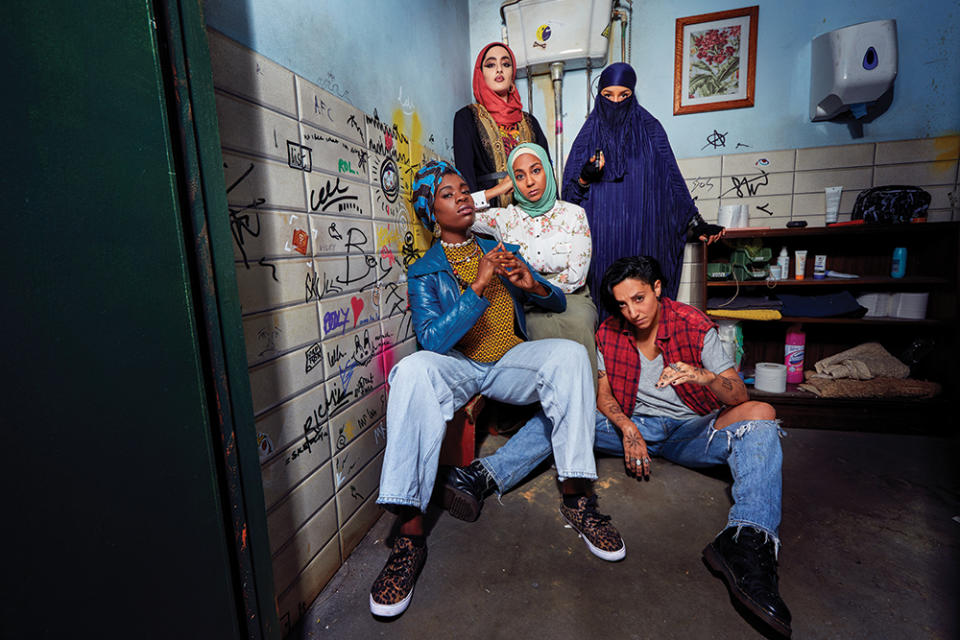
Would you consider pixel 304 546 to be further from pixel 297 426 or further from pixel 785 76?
pixel 785 76

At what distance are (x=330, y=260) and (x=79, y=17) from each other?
2.44 ft

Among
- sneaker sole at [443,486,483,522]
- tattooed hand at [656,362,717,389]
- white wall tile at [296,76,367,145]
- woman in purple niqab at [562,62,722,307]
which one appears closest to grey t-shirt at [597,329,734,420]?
tattooed hand at [656,362,717,389]

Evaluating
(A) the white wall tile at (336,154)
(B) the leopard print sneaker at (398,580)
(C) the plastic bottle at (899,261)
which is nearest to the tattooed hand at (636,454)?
(B) the leopard print sneaker at (398,580)

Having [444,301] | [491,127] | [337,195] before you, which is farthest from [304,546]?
[491,127]

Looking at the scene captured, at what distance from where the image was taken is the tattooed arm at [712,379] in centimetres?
139

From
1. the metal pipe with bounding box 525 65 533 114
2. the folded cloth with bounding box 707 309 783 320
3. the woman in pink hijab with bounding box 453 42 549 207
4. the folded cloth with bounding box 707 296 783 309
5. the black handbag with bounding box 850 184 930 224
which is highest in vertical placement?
the metal pipe with bounding box 525 65 533 114

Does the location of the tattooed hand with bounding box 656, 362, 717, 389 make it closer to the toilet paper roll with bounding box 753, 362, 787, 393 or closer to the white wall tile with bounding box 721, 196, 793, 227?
the toilet paper roll with bounding box 753, 362, 787, 393

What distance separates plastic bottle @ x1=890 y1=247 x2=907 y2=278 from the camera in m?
2.31

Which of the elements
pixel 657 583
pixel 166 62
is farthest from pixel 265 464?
pixel 657 583

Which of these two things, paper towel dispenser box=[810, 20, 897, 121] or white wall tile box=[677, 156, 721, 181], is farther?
white wall tile box=[677, 156, 721, 181]

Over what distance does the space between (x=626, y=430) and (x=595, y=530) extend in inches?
16.9

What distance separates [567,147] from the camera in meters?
2.98

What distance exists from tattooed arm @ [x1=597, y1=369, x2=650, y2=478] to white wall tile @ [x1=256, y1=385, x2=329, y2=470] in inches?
43.2

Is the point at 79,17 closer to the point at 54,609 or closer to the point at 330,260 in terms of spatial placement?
the point at 330,260
